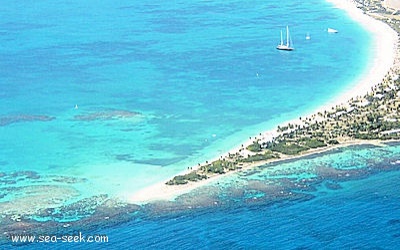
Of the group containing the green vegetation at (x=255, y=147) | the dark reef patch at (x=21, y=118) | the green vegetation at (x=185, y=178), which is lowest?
the green vegetation at (x=185, y=178)

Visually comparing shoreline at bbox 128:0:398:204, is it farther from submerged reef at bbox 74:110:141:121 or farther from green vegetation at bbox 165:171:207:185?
submerged reef at bbox 74:110:141:121

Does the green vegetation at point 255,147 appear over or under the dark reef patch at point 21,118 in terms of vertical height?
under

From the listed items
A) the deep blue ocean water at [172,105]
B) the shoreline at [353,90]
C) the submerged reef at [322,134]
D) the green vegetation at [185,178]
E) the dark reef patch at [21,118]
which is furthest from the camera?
the dark reef patch at [21,118]

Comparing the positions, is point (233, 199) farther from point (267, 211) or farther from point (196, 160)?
point (196, 160)

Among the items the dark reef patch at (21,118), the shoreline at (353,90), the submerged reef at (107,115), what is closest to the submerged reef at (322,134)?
the shoreline at (353,90)

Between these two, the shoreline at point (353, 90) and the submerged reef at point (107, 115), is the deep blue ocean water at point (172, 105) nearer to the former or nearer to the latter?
the submerged reef at point (107, 115)

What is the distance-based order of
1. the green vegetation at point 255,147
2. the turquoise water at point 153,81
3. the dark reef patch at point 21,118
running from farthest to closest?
the dark reef patch at point 21,118 → the turquoise water at point 153,81 → the green vegetation at point 255,147

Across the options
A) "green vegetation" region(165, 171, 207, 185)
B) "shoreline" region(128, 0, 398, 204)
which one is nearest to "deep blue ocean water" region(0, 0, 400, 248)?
"shoreline" region(128, 0, 398, 204)
